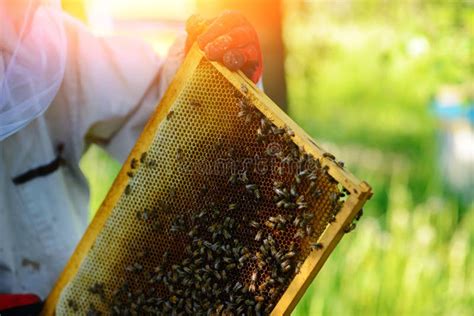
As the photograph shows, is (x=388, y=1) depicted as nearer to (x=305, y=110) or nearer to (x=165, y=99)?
(x=305, y=110)

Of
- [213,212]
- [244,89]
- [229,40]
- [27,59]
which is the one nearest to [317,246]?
[213,212]

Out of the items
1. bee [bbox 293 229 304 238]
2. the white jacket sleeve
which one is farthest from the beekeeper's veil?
bee [bbox 293 229 304 238]

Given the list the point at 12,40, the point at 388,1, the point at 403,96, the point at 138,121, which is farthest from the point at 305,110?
the point at 12,40

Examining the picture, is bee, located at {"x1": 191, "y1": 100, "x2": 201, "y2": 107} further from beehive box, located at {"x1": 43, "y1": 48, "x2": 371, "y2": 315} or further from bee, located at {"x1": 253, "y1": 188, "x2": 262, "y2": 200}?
bee, located at {"x1": 253, "y1": 188, "x2": 262, "y2": 200}

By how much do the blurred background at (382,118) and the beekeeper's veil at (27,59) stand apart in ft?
2.28

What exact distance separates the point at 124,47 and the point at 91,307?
4.00 feet

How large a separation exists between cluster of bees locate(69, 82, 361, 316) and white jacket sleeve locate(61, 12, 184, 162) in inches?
25.3

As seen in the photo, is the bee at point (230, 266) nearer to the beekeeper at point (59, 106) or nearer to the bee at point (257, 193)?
the bee at point (257, 193)

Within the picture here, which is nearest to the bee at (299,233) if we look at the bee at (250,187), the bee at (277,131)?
the bee at (250,187)

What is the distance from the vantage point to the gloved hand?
2.60 m

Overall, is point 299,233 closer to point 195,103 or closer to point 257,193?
Result: point 257,193

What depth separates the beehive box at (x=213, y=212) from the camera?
8.11 feet

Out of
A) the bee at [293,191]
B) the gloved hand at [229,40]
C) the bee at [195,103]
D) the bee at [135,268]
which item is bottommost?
the bee at [135,268]

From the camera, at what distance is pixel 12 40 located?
2.74 m
